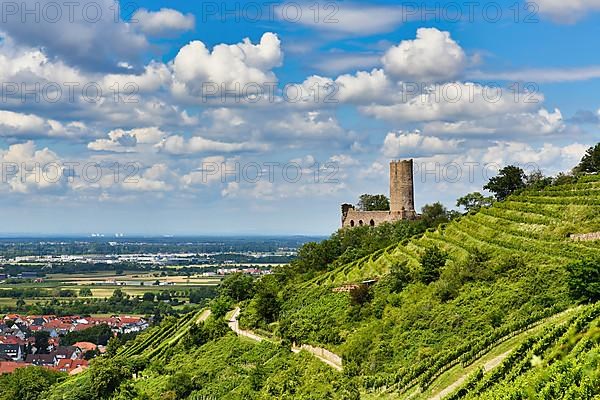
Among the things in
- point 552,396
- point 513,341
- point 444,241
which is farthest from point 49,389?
point 552,396

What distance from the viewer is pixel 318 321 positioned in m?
45.3

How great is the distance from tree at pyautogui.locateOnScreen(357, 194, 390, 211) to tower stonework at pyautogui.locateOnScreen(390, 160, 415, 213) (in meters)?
9.10

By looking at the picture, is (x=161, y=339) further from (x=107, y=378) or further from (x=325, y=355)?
(x=325, y=355)

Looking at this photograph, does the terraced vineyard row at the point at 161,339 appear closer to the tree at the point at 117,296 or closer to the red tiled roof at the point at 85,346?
the red tiled roof at the point at 85,346

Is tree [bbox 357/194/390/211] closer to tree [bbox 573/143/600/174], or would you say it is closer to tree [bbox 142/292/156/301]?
tree [bbox 573/143/600/174]

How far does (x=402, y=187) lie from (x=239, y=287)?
20.9 meters

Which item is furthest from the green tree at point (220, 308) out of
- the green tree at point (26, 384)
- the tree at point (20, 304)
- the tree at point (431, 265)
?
the tree at point (20, 304)

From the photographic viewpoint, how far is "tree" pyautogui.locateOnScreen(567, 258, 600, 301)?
1213 inches

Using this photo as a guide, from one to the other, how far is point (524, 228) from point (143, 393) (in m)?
25.7

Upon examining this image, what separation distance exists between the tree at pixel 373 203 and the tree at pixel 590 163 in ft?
98.4

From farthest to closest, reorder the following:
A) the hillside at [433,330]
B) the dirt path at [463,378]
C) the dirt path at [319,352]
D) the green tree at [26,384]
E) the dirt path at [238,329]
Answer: the green tree at [26,384] → the dirt path at [238,329] → the dirt path at [319,352] → the dirt path at [463,378] → the hillside at [433,330]

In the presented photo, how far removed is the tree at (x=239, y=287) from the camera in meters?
69.0

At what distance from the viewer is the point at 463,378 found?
92.2 feet

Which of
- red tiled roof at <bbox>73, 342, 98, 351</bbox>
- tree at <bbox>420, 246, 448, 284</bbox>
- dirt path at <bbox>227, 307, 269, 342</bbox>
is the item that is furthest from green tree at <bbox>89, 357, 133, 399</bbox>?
red tiled roof at <bbox>73, 342, 98, 351</bbox>
